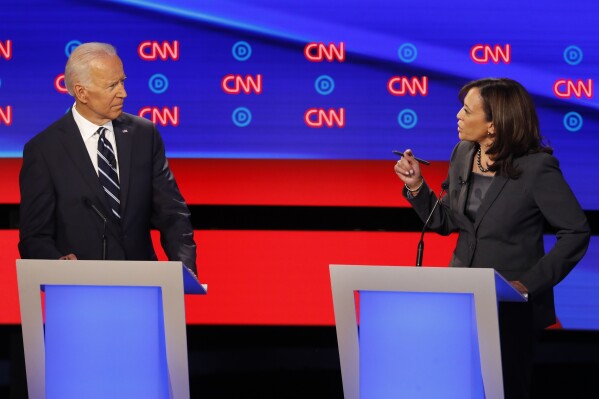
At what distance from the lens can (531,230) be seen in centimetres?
302

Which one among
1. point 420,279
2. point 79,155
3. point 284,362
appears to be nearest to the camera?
point 420,279

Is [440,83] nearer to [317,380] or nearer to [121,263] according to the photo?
[317,380]

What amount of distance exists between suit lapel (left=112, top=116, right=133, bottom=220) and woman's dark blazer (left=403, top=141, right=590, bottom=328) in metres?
1.09

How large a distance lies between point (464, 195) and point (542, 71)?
1.32m

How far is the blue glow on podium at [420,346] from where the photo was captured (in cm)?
251

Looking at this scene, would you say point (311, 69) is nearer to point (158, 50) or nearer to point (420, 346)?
point (158, 50)

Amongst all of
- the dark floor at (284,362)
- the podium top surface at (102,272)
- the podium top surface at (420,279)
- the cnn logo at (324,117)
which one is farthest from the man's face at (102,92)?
the dark floor at (284,362)

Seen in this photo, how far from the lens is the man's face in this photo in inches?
126

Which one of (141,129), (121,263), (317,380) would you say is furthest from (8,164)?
(121,263)

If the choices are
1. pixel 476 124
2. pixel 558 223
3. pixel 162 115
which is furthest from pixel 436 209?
pixel 162 115

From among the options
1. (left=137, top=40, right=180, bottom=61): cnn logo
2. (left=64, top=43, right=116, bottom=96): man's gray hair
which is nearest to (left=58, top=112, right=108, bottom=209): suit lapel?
(left=64, top=43, right=116, bottom=96): man's gray hair

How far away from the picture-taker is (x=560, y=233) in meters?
2.99

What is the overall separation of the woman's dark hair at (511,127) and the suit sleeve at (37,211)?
140cm

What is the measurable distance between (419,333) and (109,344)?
2.64 feet
